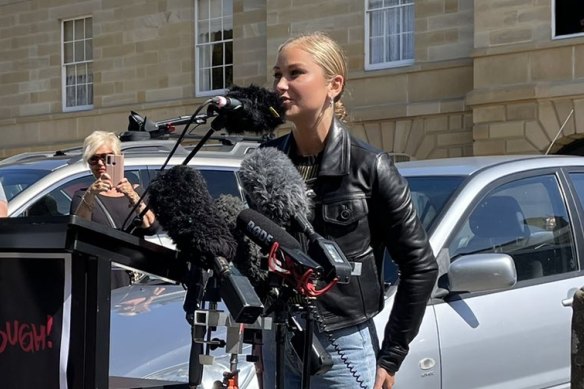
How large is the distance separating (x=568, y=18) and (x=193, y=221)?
47.7 feet

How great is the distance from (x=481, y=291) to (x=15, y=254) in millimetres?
2247

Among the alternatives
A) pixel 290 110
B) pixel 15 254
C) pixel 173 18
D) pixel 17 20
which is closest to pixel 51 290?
pixel 15 254

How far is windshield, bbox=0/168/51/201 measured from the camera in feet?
21.7

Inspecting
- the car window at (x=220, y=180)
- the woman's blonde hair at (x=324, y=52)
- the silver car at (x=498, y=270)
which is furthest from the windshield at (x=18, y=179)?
the woman's blonde hair at (x=324, y=52)

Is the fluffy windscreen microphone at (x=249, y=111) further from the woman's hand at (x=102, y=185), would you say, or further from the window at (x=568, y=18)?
the window at (x=568, y=18)

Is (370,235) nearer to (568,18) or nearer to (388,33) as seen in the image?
(568,18)

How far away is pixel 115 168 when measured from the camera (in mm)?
5590

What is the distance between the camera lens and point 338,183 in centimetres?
323

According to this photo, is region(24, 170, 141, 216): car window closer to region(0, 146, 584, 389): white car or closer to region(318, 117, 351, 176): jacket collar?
region(0, 146, 584, 389): white car

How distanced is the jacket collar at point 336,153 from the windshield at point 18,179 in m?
3.71

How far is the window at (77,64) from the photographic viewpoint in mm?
23266

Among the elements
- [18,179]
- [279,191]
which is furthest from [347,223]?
[18,179]

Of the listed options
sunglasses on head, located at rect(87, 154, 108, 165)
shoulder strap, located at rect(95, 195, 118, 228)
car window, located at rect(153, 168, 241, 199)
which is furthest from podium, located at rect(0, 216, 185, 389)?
car window, located at rect(153, 168, 241, 199)

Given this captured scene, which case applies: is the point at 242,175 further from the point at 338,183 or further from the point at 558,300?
the point at 558,300
